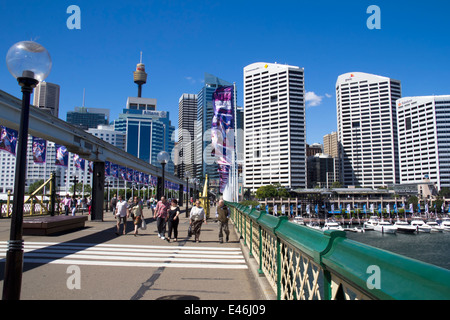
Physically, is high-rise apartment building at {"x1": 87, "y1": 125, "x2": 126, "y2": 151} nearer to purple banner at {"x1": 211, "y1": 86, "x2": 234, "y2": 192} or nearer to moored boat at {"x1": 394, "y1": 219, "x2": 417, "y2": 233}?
moored boat at {"x1": 394, "y1": 219, "x2": 417, "y2": 233}

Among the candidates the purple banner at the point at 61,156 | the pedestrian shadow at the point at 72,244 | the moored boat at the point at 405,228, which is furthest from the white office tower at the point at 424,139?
the pedestrian shadow at the point at 72,244

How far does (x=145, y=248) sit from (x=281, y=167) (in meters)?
157

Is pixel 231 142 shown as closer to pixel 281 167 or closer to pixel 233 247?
pixel 233 247

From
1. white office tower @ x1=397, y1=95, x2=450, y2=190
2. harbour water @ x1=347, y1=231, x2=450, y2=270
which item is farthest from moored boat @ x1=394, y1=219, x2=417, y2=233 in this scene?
white office tower @ x1=397, y1=95, x2=450, y2=190

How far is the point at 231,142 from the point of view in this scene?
3152 centimetres

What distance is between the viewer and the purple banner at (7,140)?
49.2 ft

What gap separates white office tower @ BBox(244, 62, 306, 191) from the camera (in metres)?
165

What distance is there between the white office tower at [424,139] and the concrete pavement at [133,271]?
18403 centimetres

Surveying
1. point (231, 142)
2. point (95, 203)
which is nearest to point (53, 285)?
point (95, 203)

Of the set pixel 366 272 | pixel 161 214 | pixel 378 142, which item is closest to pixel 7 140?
pixel 161 214

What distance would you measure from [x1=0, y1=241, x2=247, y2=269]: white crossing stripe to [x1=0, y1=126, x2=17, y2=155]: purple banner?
211 inches

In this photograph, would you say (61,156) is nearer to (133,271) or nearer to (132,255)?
(132,255)
